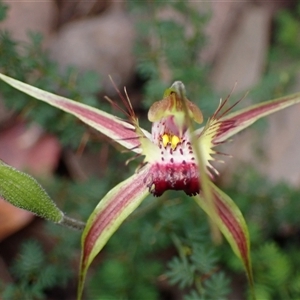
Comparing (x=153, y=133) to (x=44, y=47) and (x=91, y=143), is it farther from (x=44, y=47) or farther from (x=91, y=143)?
(x=44, y=47)

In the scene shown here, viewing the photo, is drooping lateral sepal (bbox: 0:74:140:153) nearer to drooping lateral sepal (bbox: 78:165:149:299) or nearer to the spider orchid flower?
the spider orchid flower

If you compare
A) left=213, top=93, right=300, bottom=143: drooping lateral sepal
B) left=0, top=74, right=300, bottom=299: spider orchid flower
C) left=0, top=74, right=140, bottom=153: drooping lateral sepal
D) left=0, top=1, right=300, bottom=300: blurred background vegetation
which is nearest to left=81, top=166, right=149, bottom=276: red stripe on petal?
left=0, top=74, right=300, bottom=299: spider orchid flower

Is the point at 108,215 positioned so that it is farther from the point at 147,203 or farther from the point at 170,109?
the point at 147,203

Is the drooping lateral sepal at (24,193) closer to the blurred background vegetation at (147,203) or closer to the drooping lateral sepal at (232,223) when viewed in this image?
the drooping lateral sepal at (232,223)

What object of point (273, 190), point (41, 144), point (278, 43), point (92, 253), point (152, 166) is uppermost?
point (278, 43)

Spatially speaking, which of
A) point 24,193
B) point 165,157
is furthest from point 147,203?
point 24,193

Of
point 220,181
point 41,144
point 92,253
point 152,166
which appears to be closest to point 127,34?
point 41,144
